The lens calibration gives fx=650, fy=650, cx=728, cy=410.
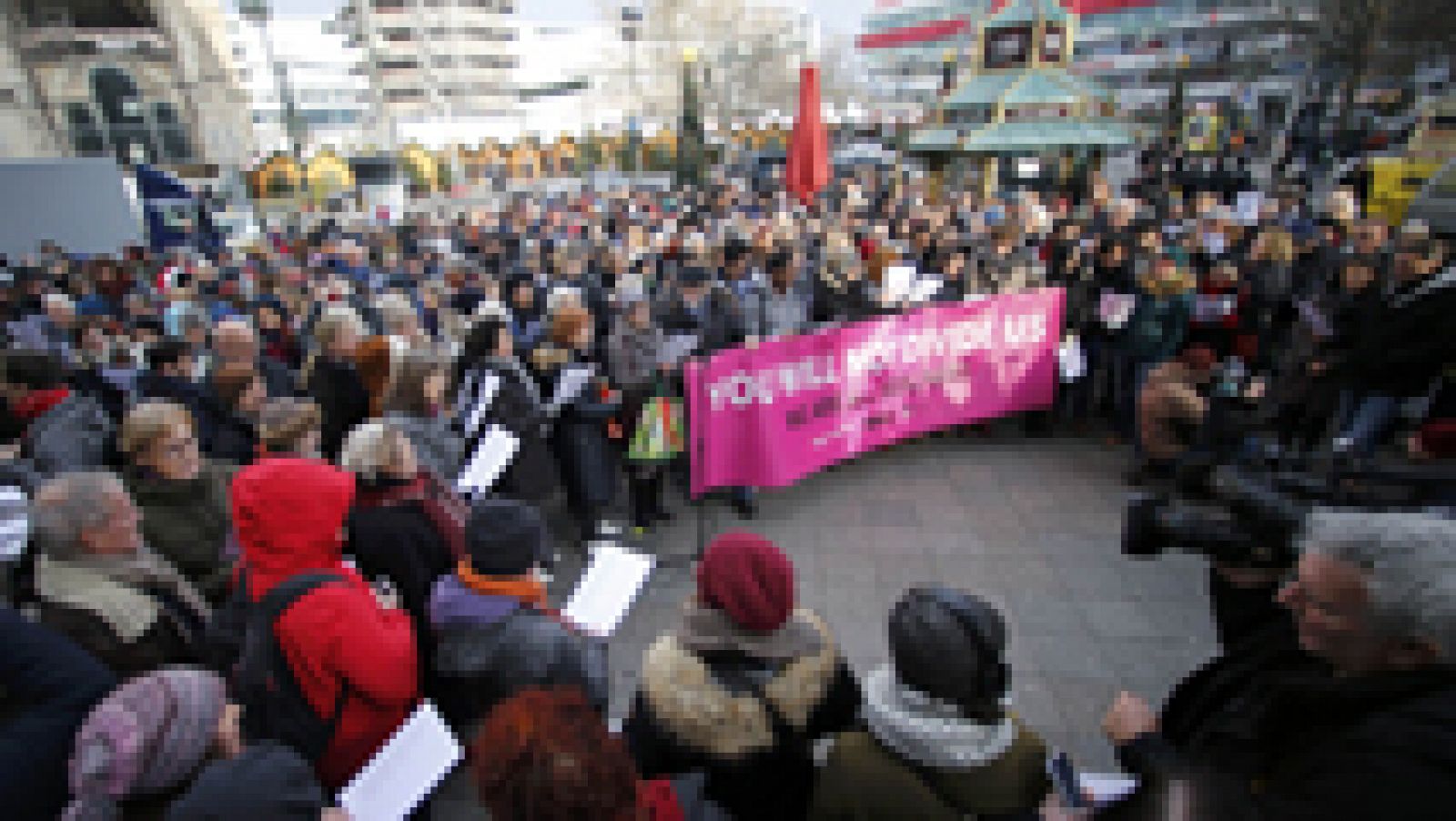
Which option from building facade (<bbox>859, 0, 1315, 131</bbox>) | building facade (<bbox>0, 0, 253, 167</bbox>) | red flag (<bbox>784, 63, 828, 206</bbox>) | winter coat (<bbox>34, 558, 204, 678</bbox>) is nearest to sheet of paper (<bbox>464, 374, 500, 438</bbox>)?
winter coat (<bbox>34, 558, 204, 678</bbox>)

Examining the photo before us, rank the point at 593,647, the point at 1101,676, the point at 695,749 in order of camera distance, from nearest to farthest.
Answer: the point at 695,749, the point at 593,647, the point at 1101,676

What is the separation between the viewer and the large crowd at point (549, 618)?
1224mm

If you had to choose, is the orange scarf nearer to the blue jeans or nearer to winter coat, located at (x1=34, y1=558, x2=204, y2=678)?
winter coat, located at (x1=34, y1=558, x2=204, y2=678)

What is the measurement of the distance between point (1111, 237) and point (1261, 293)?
1.82 meters

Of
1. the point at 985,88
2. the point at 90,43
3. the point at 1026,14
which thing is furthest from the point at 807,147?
the point at 90,43

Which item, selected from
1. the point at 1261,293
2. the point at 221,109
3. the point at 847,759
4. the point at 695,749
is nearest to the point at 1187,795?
the point at 847,759

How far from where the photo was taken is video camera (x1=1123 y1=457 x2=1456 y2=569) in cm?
183

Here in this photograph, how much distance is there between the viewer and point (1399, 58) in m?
23.5

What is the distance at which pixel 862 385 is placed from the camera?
16.6ft

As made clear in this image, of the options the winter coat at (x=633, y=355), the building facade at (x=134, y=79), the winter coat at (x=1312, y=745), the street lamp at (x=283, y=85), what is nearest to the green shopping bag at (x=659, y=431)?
the winter coat at (x=633, y=355)

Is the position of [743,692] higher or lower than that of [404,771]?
higher

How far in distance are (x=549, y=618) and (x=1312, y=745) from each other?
1.96 metres

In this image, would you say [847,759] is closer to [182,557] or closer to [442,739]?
[442,739]

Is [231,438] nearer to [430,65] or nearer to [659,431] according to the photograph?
[659,431]
